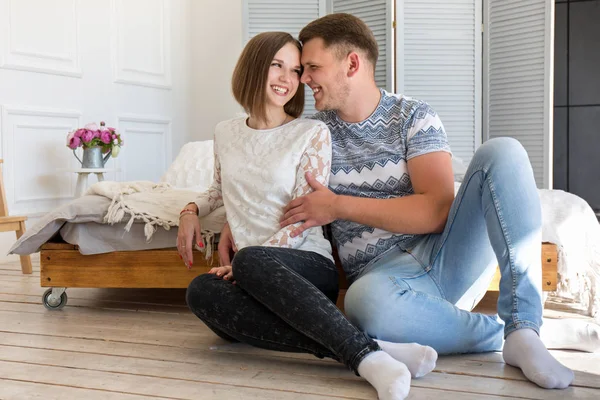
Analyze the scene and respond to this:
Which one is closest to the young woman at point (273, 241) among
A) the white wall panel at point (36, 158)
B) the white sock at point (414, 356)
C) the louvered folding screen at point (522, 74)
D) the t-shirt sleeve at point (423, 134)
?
the white sock at point (414, 356)

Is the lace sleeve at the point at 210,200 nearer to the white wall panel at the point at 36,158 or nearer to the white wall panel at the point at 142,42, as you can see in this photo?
the white wall panel at the point at 36,158

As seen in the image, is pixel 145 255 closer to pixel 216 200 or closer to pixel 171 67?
pixel 216 200

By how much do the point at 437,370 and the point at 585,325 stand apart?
0.46 m

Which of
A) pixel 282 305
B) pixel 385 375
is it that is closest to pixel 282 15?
pixel 282 305

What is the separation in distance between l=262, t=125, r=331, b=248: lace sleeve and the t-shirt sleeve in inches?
8.4

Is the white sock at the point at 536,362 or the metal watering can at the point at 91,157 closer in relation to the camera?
the white sock at the point at 536,362

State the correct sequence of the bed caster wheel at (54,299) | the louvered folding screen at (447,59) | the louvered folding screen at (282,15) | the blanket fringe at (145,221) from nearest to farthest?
1. the blanket fringe at (145,221)
2. the bed caster wheel at (54,299)
3. the louvered folding screen at (447,59)
4. the louvered folding screen at (282,15)

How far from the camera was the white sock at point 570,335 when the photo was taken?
173cm

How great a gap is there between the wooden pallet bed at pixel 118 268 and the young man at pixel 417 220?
46 centimetres

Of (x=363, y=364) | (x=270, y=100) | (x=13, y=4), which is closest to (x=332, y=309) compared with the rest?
(x=363, y=364)

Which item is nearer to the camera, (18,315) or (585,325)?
(585,325)

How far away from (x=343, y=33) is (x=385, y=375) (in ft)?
2.90

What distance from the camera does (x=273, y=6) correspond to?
4477mm

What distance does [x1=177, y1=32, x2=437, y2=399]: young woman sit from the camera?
1.49 m
